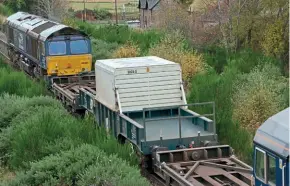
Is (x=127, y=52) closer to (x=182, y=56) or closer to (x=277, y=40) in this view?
(x=182, y=56)

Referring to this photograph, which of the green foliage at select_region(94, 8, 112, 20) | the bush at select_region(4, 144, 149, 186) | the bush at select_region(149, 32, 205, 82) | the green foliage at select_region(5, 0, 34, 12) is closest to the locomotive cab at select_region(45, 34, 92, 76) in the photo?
the bush at select_region(149, 32, 205, 82)

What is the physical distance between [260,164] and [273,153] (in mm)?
629

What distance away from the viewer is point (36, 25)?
32.2 meters

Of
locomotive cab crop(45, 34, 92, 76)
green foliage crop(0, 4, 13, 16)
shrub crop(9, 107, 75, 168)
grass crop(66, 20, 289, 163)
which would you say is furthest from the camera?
green foliage crop(0, 4, 13, 16)

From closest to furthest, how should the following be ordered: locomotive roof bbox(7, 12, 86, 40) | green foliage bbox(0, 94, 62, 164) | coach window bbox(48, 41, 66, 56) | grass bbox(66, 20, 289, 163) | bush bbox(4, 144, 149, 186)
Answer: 1. bush bbox(4, 144, 149, 186)
2. grass bbox(66, 20, 289, 163)
3. green foliage bbox(0, 94, 62, 164)
4. coach window bbox(48, 41, 66, 56)
5. locomotive roof bbox(7, 12, 86, 40)

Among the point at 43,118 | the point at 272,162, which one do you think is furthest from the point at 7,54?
the point at 272,162

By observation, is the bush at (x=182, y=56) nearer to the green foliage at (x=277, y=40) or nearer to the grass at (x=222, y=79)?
the grass at (x=222, y=79)

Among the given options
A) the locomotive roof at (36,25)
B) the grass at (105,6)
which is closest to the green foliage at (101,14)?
the grass at (105,6)

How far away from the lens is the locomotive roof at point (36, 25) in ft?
92.8

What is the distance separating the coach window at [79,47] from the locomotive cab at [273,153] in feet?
59.2

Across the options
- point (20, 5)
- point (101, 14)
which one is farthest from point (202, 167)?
point (101, 14)

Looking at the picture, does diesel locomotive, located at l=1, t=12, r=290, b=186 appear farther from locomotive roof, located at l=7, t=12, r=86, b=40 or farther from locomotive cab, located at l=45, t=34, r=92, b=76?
locomotive roof, located at l=7, t=12, r=86, b=40

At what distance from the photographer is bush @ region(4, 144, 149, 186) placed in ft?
43.2

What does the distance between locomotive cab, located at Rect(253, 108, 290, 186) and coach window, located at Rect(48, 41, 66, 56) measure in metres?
18.1
